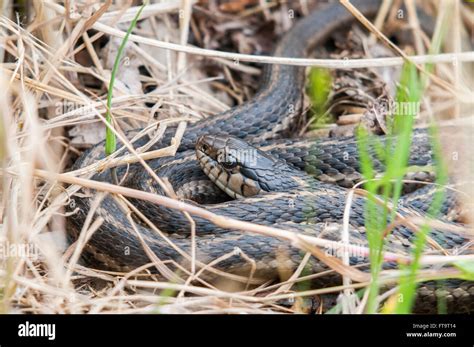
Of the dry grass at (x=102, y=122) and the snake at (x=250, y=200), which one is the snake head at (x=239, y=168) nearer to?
the snake at (x=250, y=200)

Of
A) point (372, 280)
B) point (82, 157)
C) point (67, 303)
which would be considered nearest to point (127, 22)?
point (82, 157)

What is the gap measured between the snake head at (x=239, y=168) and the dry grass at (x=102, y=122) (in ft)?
1.00

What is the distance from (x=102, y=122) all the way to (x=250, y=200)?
1.44m

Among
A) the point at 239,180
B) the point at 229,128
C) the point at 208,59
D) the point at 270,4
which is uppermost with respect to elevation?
the point at 270,4

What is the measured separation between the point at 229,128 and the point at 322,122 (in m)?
0.91

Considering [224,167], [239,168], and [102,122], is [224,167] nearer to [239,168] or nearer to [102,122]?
[239,168]

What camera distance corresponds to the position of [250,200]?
4.68 meters

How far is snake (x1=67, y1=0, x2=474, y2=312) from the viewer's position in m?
4.24

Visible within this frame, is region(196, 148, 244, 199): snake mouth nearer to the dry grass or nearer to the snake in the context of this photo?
the snake

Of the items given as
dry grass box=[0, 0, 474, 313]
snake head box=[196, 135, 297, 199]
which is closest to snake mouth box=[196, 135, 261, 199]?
snake head box=[196, 135, 297, 199]

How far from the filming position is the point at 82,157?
4922 mm

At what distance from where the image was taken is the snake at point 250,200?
4.24 metres

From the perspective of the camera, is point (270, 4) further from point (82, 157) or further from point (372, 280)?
point (372, 280)

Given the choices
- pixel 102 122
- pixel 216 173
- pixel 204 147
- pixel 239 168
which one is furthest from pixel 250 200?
pixel 102 122
